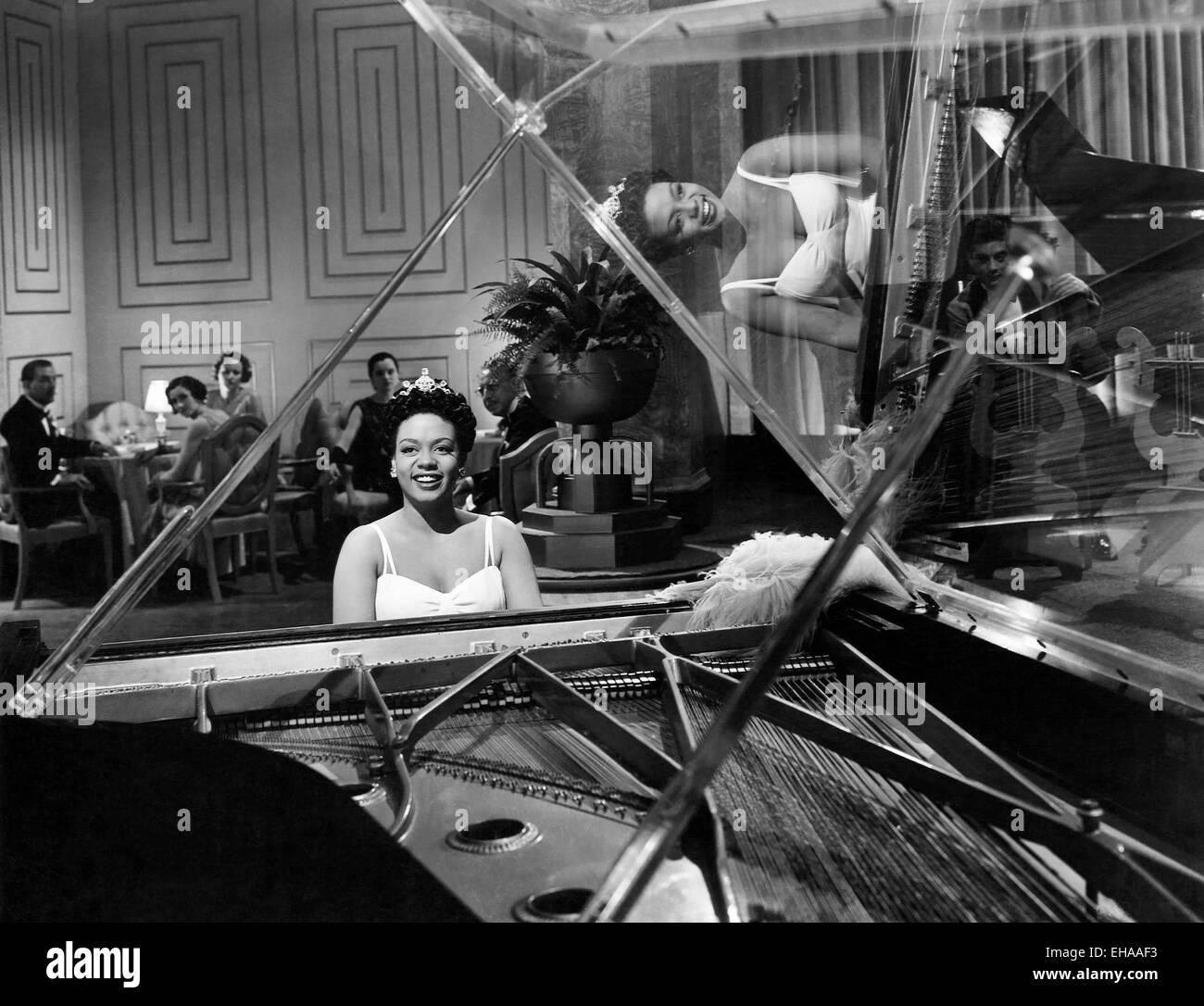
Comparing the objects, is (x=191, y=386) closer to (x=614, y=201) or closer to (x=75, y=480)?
(x=75, y=480)

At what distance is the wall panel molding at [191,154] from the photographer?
144 inches

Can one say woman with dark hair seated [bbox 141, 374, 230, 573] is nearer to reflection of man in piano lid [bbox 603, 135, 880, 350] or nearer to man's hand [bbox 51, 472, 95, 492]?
man's hand [bbox 51, 472, 95, 492]

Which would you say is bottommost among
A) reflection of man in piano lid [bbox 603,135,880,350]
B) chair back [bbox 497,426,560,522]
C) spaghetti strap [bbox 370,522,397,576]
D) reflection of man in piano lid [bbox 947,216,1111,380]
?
spaghetti strap [bbox 370,522,397,576]

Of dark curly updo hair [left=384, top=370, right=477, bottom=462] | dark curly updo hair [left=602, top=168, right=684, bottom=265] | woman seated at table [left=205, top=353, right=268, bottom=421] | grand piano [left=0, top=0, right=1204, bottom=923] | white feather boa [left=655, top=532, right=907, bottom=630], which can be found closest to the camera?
grand piano [left=0, top=0, right=1204, bottom=923]

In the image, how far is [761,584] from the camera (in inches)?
66.6

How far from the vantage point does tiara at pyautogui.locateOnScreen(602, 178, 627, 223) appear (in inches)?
155

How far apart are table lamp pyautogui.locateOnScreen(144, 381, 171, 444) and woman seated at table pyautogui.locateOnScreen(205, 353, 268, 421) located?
0.46 feet

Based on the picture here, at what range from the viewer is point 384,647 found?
5.04 ft

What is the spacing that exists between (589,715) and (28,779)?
2.08 feet

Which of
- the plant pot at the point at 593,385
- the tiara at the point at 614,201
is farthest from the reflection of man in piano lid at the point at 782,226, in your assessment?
the plant pot at the point at 593,385

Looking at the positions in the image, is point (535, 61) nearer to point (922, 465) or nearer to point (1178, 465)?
point (922, 465)

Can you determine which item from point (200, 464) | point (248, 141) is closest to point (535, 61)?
point (248, 141)

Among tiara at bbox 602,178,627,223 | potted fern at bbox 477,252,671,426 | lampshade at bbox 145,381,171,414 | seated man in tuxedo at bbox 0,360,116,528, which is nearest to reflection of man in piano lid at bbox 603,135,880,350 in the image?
tiara at bbox 602,178,627,223

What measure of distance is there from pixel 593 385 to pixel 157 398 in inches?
62.8
